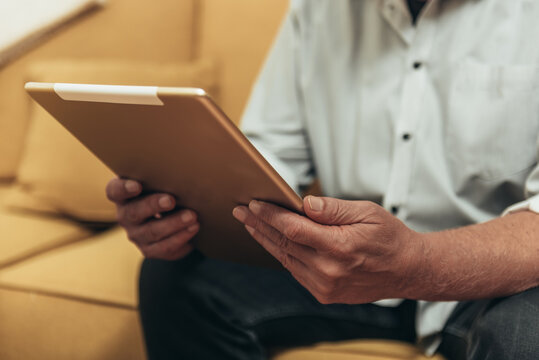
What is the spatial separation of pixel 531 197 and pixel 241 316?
1.44 feet

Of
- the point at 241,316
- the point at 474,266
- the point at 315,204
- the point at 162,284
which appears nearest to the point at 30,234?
the point at 162,284

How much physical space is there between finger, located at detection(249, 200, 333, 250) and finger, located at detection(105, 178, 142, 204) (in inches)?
8.2

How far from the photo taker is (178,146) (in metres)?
0.54

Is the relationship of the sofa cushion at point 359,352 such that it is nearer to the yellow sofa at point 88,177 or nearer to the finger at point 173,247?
the yellow sofa at point 88,177

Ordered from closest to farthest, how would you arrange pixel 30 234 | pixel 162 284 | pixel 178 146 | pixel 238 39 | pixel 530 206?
pixel 178 146, pixel 530 206, pixel 162 284, pixel 30 234, pixel 238 39

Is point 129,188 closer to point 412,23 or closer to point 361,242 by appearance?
point 361,242

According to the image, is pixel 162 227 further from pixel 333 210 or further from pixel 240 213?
pixel 333 210

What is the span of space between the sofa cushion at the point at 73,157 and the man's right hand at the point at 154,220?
0.43 metres

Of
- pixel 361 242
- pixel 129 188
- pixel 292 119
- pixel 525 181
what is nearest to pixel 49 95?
pixel 129 188

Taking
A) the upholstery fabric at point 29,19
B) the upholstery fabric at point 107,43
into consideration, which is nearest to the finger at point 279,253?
the upholstery fabric at point 107,43

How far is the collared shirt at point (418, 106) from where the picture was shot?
0.76 meters

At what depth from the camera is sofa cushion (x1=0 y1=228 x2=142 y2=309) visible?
914 mm

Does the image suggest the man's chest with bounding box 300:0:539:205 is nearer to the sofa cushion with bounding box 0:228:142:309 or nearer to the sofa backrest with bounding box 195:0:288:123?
the sofa backrest with bounding box 195:0:288:123

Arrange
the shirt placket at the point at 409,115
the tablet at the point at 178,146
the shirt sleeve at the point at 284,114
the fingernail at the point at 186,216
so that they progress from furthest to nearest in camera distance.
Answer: the shirt sleeve at the point at 284,114 < the shirt placket at the point at 409,115 < the fingernail at the point at 186,216 < the tablet at the point at 178,146
